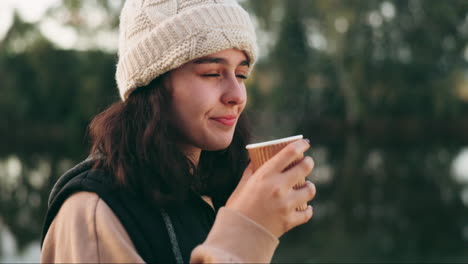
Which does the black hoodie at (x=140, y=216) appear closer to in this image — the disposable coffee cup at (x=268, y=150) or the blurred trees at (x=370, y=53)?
the disposable coffee cup at (x=268, y=150)

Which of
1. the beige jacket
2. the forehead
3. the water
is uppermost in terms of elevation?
the forehead

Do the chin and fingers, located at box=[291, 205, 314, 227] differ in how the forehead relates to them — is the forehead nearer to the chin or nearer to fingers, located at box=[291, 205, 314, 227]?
the chin

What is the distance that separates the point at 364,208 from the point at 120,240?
32.7 ft

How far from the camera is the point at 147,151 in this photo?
5.57ft

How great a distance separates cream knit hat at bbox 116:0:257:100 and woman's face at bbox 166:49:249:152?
41mm

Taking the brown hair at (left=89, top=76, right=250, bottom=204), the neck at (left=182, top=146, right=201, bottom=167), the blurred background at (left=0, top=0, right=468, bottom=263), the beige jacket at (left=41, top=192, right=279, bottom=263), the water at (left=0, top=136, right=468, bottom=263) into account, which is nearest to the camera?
the beige jacket at (left=41, top=192, right=279, bottom=263)

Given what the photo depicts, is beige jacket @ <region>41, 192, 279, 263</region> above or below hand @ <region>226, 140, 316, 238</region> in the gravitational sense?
below

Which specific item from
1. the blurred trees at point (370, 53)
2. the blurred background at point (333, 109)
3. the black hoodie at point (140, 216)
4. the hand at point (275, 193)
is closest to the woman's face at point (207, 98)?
the black hoodie at point (140, 216)

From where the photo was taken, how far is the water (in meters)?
8.38

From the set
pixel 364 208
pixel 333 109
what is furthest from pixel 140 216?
pixel 333 109

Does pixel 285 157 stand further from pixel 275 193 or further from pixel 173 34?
pixel 173 34

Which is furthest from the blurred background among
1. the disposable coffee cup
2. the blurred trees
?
the disposable coffee cup

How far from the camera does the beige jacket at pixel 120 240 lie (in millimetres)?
1331

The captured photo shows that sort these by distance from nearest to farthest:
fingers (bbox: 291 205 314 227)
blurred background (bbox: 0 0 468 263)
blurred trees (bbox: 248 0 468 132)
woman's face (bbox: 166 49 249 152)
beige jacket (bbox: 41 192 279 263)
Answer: beige jacket (bbox: 41 192 279 263) → fingers (bbox: 291 205 314 227) → woman's face (bbox: 166 49 249 152) → blurred background (bbox: 0 0 468 263) → blurred trees (bbox: 248 0 468 132)
